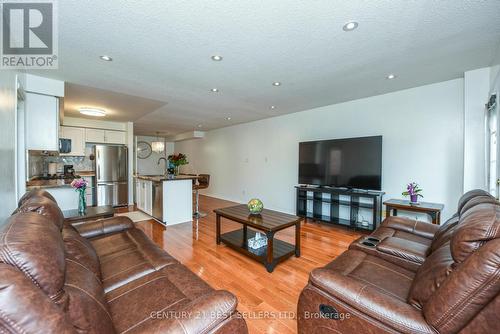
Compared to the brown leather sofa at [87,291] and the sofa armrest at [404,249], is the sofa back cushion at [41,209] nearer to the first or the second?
the brown leather sofa at [87,291]

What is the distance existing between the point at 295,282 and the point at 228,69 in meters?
2.56

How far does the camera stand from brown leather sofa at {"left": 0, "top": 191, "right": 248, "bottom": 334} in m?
0.59

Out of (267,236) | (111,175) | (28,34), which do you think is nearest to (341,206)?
(267,236)

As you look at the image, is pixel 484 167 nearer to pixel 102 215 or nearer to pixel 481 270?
pixel 481 270

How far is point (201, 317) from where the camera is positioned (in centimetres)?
89

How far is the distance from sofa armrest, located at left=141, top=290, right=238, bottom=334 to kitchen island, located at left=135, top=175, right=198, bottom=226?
128 inches

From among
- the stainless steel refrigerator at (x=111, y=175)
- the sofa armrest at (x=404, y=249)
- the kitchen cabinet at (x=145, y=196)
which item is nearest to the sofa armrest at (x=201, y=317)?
the sofa armrest at (x=404, y=249)

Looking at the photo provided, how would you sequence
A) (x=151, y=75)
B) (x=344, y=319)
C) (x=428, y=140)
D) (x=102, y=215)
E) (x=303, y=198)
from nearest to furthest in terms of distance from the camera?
(x=344, y=319)
(x=102, y=215)
(x=151, y=75)
(x=428, y=140)
(x=303, y=198)

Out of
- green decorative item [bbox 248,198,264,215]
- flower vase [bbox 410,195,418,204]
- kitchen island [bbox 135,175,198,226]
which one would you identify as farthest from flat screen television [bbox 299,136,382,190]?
kitchen island [bbox 135,175,198,226]

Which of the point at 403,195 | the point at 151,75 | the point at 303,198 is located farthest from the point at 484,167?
the point at 151,75

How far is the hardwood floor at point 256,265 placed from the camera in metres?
1.77

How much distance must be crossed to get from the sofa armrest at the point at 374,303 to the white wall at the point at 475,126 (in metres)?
2.76

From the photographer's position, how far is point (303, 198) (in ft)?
14.5

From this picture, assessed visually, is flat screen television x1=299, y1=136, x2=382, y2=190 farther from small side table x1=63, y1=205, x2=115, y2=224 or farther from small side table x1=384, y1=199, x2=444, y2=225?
small side table x1=63, y1=205, x2=115, y2=224
